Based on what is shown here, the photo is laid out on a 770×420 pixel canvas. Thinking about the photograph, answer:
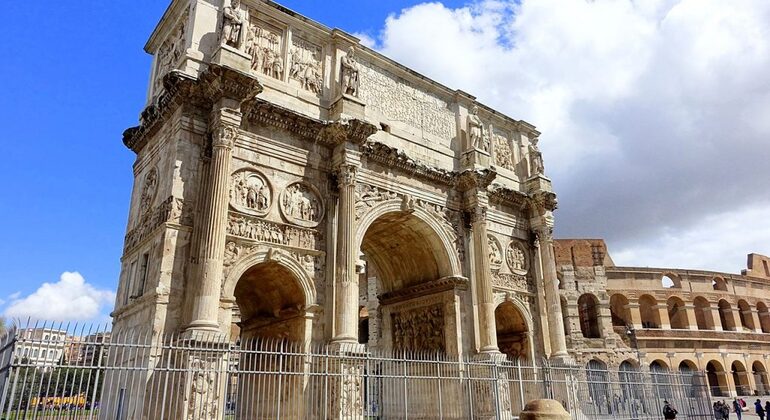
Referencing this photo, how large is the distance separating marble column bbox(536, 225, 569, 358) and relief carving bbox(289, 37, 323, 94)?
8.94 metres

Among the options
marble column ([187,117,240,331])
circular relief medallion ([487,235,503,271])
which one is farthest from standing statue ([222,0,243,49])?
circular relief medallion ([487,235,503,271])

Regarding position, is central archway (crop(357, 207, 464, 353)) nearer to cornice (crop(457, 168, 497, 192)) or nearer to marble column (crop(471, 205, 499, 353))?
marble column (crop(471, 205, 499, 353))

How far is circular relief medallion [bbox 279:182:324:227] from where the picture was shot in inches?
497

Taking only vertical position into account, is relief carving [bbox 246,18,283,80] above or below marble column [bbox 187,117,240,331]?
above

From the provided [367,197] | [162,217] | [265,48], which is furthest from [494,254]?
[162,217]

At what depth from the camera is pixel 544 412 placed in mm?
6473

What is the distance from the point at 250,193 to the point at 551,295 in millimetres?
10382

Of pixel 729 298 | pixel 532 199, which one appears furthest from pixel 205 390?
pixel 729 298

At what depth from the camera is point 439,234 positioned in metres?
15.7

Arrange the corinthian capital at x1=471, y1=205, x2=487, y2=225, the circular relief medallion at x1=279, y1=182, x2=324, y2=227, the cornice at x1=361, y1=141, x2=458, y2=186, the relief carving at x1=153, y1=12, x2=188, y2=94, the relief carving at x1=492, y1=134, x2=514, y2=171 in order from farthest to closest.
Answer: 1. the relief carving at x1=492, y1=134, x2=514, y2=171
2. the corinthian capital at x1=471, y1=205, x2=487, y2=225
3. the cornice at x1=361, y1=141, x2=458, y2=186
4. the relief carving at x1=153, y1=12, x2=188, y2=94
5. the circular relief medallion at x1=279, y1=182, x2=324, y2=227

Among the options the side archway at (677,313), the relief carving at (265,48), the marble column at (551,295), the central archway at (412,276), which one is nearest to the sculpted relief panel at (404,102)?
Answer: the relief carving at (265,48)

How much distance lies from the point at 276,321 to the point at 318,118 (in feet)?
16.5

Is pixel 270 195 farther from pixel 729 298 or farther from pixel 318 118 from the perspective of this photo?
pixel 729 298

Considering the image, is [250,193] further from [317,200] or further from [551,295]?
[551,295]
